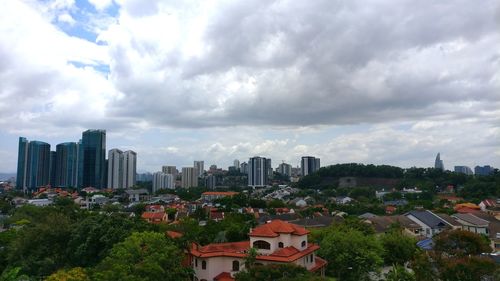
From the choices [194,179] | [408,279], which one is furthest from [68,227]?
[194,179]

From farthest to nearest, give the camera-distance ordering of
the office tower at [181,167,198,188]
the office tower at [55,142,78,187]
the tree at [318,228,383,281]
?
the office tower at [181,167,198,188] → the office tower at [55,142,78,187] → the tree at [318,228,383,281]

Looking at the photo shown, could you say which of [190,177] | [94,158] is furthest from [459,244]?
[190,177]

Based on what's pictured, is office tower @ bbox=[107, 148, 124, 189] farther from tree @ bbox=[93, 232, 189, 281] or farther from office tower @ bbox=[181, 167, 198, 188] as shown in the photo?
tree @ bbox=[93, 232, 189, 281]

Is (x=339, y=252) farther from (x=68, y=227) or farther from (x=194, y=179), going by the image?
(x=194, y=179)

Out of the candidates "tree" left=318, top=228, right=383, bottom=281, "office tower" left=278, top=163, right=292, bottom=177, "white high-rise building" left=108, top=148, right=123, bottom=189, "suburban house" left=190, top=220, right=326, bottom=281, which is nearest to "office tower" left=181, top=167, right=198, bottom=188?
"white high-rise building" left=108, top=148, right=123, bottom=189

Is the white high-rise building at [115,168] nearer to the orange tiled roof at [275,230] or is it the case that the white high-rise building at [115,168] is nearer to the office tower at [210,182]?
the office tower at [210,182]
